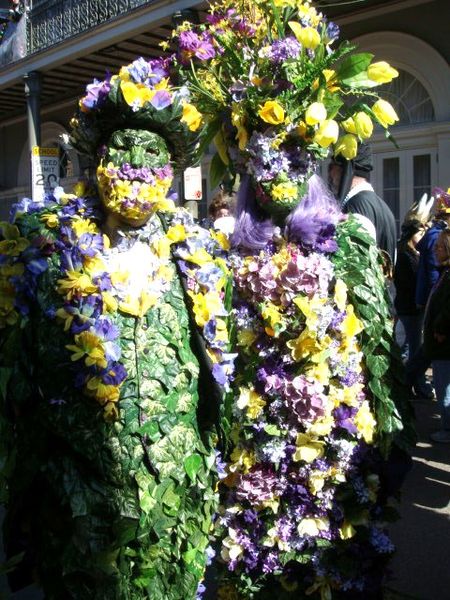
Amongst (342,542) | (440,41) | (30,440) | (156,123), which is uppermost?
(440,41)

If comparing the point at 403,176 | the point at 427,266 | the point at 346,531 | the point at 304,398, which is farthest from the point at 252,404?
the point at 403,176

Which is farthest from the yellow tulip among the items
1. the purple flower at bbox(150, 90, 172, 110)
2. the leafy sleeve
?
the purple flower at bbox(150, 90, 172, 110)

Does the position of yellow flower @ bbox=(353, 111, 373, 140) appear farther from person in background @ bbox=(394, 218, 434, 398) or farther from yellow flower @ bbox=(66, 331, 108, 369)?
person in background @ bbox=(394, 218, 434, 398)

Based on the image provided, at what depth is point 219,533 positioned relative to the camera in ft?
8.32

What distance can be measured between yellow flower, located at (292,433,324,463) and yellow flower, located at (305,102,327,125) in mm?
1062

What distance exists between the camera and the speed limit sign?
9.16 m

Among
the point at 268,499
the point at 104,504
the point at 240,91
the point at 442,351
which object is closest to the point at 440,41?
the point at 442,351

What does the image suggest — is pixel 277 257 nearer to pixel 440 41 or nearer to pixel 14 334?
pixel 14 334

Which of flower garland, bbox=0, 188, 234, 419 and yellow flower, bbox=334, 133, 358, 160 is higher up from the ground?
yellow flower, bbox=334, 133, 358, 160

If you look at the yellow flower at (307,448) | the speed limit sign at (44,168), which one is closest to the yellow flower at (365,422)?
the yellow flower at (307,448)

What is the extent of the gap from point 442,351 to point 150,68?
286 centimetres

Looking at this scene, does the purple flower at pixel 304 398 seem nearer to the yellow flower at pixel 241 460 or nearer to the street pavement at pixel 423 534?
the yellow flower at pixel 241 460

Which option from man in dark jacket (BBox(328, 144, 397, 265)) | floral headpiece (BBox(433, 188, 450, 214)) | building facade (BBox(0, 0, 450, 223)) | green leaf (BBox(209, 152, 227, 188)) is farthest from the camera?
building facade (BBox(0, 0, 450, 223))

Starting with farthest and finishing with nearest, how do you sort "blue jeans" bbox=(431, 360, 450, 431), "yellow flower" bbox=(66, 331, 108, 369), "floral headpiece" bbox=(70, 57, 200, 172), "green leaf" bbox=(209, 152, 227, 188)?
"blue jeans" bbox=(431, 360, 450, 431), "green leaf" bbox=(209, 152, 227, 188), "floral headpiece" bbox=(70, 57, 200, 172), "yellow flower" bbox=(66, 331, 108, 369)
